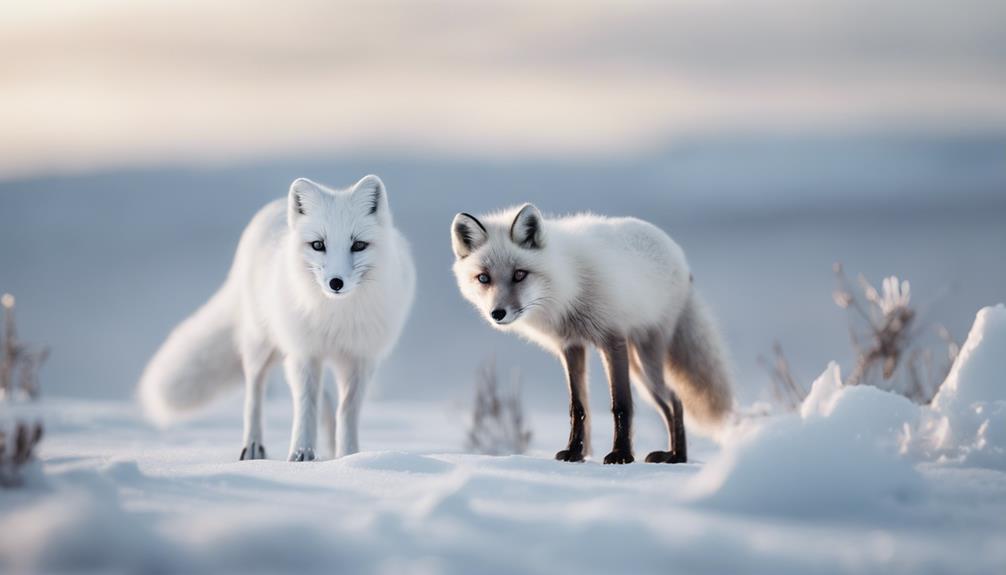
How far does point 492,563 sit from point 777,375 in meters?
3.54

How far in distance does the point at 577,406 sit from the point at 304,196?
5.01 ft

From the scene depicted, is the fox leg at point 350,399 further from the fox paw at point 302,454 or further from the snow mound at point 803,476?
the snow mound at point 803,476

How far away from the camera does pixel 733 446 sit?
7.50ft

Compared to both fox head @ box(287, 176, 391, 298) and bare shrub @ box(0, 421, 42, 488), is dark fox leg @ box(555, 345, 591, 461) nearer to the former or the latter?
fox head @ box(287, 176, 391, 298)

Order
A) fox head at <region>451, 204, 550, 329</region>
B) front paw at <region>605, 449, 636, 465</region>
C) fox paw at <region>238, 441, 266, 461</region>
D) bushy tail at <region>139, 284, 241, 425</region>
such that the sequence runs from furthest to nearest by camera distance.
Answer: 1. bushy tail at <region>139, 284, 241, 425</region>
2. fox paw at <region>238, 441, 266, 461</region>
3. front paw at <region>605, 449, 636, 465</region>
4. fox head at <region>451, 204, 550, 329</region>

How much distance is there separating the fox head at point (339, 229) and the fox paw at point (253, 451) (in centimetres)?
105

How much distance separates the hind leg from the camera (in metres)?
3.63

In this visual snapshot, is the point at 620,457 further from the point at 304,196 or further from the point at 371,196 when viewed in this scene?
the point at 304,196

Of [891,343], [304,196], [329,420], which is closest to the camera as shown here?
[304,196]

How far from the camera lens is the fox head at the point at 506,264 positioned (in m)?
3.29

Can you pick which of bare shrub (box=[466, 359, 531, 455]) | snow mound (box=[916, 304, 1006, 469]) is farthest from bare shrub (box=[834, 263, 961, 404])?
bare shrub (box=[466, 359, 531, 455])

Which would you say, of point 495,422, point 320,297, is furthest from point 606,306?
point 495,422

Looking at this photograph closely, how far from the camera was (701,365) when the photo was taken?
152 inches

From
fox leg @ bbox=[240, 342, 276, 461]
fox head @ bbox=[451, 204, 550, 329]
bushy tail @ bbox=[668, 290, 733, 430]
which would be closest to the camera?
fox head @ bbox=[451, 204, 550, 329]
